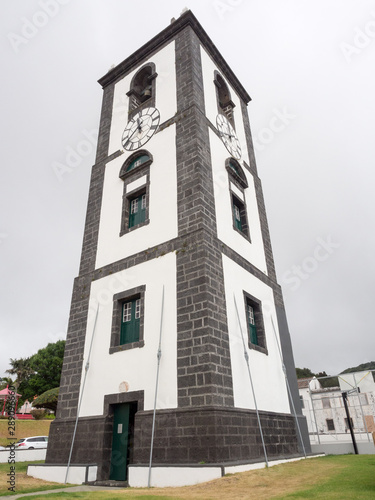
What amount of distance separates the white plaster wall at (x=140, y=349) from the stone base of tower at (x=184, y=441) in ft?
1.53

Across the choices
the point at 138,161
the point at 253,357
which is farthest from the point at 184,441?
the point at 138,161

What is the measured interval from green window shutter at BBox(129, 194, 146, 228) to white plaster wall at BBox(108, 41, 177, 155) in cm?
328

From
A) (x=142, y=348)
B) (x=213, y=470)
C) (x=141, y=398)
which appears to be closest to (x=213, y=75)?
(x=142, y=348)

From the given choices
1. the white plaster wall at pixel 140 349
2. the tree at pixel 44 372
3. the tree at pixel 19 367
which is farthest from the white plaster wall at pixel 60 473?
the tree at pixel 19 367

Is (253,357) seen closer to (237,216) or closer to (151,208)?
(237,216)

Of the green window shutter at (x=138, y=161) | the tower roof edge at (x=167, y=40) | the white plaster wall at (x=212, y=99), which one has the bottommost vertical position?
the green window shutter at (x=138, y=161)

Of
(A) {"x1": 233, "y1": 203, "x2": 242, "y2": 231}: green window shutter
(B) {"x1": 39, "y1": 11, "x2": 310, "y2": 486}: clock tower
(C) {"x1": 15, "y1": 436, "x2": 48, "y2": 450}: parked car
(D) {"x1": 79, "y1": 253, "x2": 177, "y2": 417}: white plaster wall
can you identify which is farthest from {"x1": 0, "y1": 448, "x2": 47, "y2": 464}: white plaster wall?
(A) {"x1": 233, "y1": 203, "x2": 242, "y2": 231}: green window shutter

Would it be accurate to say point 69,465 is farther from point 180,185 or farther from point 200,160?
point 200,160

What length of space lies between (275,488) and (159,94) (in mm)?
14423

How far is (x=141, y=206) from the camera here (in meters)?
13.4

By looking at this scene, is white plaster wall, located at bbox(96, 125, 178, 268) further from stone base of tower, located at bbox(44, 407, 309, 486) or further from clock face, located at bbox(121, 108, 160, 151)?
stone base of tower, located at bbox(44, 407, 309, 486)

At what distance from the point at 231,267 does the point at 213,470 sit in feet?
18.9

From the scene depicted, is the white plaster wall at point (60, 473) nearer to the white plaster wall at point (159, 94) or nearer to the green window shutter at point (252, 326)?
the green window shutter at point (252, 326)

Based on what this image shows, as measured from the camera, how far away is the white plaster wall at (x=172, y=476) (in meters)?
7.39
